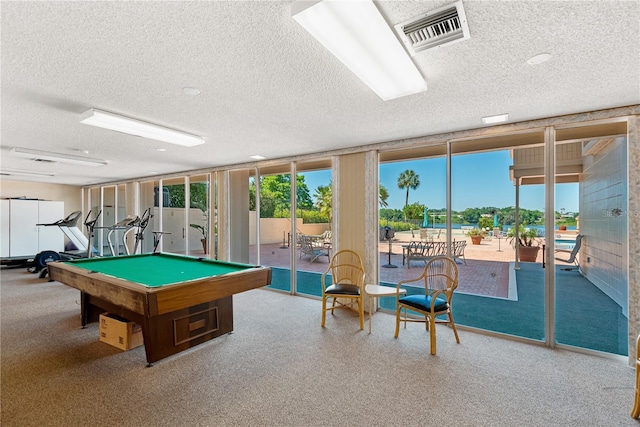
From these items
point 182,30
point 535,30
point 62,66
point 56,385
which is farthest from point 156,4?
point 56,385

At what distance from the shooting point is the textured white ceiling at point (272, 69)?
1.56 m

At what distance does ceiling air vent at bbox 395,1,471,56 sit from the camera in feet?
5.05

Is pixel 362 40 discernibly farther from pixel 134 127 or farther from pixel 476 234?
pixel 476 234

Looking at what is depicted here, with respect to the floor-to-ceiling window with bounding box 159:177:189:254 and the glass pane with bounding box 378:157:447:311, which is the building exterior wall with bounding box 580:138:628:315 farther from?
the floor-to-ceiling window with bounding box 159:177:189:254

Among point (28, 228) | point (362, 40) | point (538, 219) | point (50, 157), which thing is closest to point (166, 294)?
point (362, 40)

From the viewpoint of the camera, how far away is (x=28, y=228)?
26.2 feet

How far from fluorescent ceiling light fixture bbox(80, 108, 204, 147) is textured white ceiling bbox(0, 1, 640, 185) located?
0.10 metres

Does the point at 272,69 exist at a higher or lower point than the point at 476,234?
higher

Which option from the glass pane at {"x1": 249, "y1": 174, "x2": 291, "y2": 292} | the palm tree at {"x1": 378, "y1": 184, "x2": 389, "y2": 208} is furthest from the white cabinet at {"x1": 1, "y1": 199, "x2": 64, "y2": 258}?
the palm tree at {"x1": 378, "y1": 184, "x2": 389, "y2": 208}

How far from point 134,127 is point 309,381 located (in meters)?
3.23

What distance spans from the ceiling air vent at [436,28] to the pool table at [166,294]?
2.46m

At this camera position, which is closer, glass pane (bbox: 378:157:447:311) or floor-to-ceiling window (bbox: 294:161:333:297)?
glass pane (bbox: 378:157:447:311)

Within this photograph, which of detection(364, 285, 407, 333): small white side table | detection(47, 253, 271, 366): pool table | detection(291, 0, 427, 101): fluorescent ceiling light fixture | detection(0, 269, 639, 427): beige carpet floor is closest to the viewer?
detection(291, 0, 427, 101): fluorescent ceiling light fixture

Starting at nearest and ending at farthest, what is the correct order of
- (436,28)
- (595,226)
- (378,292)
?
(436,28) < (595,226) < (378,292)
